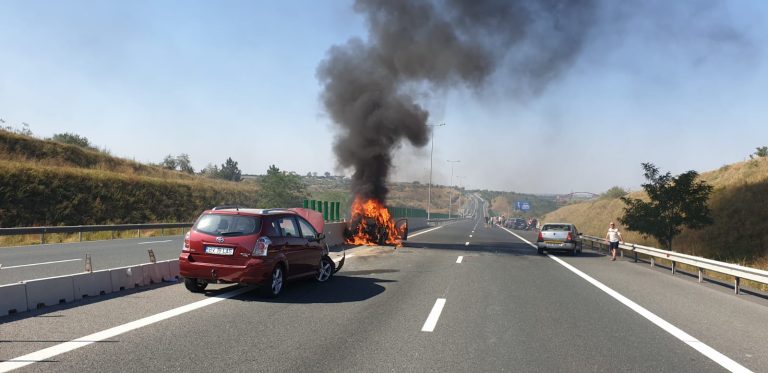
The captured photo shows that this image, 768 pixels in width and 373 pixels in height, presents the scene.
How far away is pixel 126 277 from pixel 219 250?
6.63 feet

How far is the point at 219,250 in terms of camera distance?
8859 millimetres

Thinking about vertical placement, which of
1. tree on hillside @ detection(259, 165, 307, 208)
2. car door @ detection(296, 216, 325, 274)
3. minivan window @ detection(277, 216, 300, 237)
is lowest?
car door @ detection(296, 216, 325, 274)

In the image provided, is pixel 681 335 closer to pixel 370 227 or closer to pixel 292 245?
pixel 292 245

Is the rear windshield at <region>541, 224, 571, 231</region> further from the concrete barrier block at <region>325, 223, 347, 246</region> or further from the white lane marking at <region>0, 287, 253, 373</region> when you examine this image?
the white lane marking at <region>0, 287, 253, 373</region>

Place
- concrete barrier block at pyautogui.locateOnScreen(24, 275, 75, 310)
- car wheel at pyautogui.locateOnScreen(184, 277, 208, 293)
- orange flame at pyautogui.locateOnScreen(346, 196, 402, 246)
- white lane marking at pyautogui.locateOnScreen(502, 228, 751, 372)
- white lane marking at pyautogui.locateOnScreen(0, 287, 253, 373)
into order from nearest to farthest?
white lane marking at pyautogui.locateOnScreen(0, 287, 253, 373) < white lane marking at pyautogui.locateOnScreen(502, 228, 751, 372) < concrete barrier block at pyautogui.locateOnScreen(24, 275, 75, 310) < car wheel at pyautogui.locateOnScreen(184, 277, 208, 293) < orange flame at pyautogui.locateOnScreen(346, 196, 402, 246)

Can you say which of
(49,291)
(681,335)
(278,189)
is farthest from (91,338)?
(278,189)

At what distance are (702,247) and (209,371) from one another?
26.8 m

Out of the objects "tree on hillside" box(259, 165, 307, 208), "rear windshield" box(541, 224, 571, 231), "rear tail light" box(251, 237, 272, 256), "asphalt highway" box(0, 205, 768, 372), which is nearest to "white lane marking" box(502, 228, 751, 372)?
"asphalt highway" box(0, 205, 768, 372)

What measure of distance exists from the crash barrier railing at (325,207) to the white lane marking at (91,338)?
18.8 m

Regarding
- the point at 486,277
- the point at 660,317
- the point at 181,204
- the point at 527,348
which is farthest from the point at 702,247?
the point at 181,204

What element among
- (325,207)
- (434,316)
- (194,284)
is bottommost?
(434,316)

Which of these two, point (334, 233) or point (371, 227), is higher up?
point (371, 227)

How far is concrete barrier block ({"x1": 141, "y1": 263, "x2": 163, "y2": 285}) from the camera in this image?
33.2 feet

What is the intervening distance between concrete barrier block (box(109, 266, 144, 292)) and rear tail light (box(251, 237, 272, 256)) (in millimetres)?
2506
